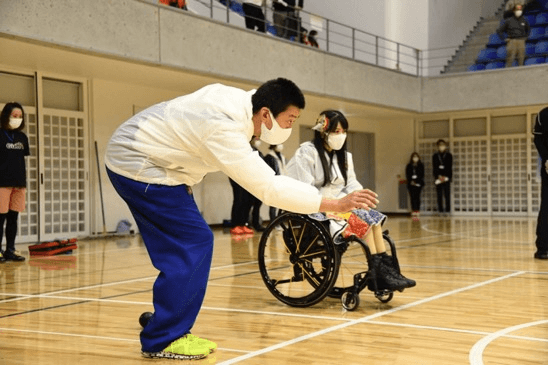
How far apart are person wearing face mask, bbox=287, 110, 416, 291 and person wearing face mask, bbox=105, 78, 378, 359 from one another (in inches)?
61.7

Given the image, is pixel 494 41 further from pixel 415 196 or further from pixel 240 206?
pixel 240 206

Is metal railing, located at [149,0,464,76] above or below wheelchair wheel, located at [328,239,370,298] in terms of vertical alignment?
above

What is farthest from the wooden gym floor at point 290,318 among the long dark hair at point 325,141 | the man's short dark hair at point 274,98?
the man's short dark hair at point 274,98

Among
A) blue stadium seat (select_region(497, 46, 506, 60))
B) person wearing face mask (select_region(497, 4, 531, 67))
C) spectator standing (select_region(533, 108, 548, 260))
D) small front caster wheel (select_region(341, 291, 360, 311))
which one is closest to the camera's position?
small front caster wheel (select_region(341, 291, 360, 311))

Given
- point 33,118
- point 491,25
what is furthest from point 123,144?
point 491,25

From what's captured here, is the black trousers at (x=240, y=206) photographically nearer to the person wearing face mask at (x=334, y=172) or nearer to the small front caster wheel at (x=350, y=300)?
the person wearing face mask at (x=334, y=172)

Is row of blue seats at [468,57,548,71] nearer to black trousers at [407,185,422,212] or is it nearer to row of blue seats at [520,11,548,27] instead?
row of blue seats at [520,11,548,27]

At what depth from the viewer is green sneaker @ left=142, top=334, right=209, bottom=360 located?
327cm

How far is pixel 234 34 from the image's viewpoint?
11688 mm

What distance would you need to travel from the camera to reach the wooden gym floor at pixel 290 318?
3391mm

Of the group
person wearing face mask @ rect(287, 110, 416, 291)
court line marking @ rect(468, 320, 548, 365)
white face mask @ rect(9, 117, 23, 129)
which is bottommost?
court line marking @ rect(468, 320, 548, 365)

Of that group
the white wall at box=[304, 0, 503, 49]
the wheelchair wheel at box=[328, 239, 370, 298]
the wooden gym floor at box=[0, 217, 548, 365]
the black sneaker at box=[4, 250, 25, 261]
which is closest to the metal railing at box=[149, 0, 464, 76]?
the white wall at box=[304, 0, 503, 49]

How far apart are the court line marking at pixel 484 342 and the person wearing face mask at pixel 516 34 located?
1344 centimetres

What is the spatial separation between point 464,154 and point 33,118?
1165cm
